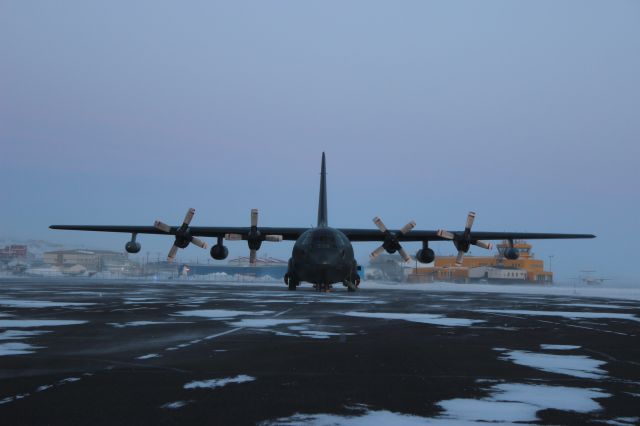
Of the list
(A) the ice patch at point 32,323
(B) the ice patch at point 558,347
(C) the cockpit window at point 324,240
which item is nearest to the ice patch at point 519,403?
(B) the ice patch at point 558,347

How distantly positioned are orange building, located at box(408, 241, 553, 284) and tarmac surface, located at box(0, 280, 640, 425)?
8811 cm

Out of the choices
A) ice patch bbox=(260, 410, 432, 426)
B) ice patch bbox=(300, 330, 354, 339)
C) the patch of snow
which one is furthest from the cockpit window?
ice patch bbox=(260, 410, 432, 426)

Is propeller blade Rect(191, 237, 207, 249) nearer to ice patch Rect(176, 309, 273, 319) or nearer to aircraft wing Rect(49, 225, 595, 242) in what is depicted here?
aircraft wing Rect(49, 225, 595, 242)

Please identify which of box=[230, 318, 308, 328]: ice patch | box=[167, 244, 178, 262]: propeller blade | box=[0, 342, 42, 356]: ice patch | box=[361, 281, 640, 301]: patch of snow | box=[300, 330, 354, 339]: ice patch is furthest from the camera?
box=[361, 281, 640, 301]: patch of snow

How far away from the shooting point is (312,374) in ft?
25.4

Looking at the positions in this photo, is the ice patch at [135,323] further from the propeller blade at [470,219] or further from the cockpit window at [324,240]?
the propeller blade at [470,219]

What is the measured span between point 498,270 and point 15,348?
350ft

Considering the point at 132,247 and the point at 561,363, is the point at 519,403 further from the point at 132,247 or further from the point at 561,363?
the point at 132,247

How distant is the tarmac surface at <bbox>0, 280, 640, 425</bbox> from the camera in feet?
18.3

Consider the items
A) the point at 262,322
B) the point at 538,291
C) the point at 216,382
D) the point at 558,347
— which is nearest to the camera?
the point at 216,382

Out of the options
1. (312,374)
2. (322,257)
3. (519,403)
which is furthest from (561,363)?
(322,257)

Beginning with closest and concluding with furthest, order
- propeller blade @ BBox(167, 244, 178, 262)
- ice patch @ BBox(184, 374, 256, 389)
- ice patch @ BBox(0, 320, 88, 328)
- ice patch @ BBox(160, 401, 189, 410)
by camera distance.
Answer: ice patch @ BBox(160, 401, 189, 410) < ice patch @ BBox(184, 374, 256, 389) < ice patch @ BBox(0, 320, 88, 328) < propeller blade @ BBox(167, 244, 178, 262)

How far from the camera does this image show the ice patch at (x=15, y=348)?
9328mm

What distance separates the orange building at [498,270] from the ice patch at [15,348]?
3623 inches
